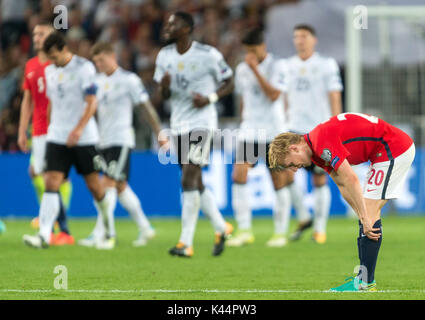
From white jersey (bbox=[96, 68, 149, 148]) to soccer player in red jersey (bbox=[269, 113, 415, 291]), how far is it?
451 cm

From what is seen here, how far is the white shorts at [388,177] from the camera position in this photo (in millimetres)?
6594

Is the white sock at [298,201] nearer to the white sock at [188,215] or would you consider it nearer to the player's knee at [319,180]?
the player's knee at [319,180]

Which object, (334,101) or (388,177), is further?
(334,101)

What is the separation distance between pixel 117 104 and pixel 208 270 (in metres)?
3.33

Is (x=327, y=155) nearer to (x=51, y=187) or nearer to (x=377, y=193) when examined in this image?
(x=377, y=193)

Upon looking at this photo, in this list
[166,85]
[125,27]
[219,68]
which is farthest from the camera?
[125,27]

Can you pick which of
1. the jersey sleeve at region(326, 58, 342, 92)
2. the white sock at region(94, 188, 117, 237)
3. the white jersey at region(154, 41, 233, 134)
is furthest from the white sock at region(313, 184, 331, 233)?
the white sock at region(94, 188, 117, 237)

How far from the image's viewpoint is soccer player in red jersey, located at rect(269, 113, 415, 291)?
6191mm

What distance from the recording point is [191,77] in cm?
933

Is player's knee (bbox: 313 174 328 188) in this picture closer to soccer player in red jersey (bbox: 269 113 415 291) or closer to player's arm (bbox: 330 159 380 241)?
soccer player in red jersey (bbox: 269 113 415 291)

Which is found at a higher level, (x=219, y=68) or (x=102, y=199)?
(x=219, y=68)

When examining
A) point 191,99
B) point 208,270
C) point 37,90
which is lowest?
point 208,270

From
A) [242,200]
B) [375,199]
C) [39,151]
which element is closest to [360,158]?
[375,199]
